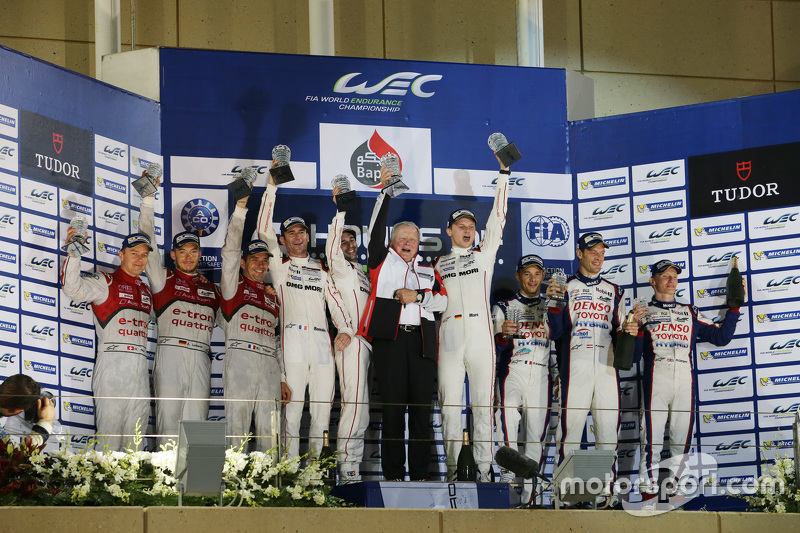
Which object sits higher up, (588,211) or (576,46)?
(576,46)

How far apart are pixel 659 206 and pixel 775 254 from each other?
0.86m

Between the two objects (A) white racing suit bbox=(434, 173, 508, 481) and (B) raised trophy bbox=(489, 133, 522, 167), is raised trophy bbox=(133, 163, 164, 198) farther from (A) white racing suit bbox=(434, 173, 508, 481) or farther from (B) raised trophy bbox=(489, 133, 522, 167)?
(B) raised trophy bbox=(489, 133, 522, 167)

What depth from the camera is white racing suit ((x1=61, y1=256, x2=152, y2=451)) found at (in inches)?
300

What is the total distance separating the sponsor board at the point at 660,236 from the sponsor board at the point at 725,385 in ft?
3.04

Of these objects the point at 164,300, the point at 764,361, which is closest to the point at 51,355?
the point at 164,300

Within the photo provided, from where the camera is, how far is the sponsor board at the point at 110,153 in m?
8.22

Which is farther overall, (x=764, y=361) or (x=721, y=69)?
(x=721, y=69)

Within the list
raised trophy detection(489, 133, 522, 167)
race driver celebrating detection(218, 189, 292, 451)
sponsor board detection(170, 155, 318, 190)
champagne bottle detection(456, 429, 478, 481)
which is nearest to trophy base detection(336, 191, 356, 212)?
race driver celebrating detection(218, 189, 292, 451)

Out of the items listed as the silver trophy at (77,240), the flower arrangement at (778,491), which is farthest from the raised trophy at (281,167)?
the flower arrangement at (778,491)

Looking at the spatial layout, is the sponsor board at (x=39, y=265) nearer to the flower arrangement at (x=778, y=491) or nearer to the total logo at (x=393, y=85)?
the total logo at (x=393, y=85)

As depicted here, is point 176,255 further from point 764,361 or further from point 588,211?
point 764,361

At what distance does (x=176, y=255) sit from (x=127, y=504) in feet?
8.84

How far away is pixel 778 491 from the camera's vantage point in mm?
6789

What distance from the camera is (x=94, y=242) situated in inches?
318
